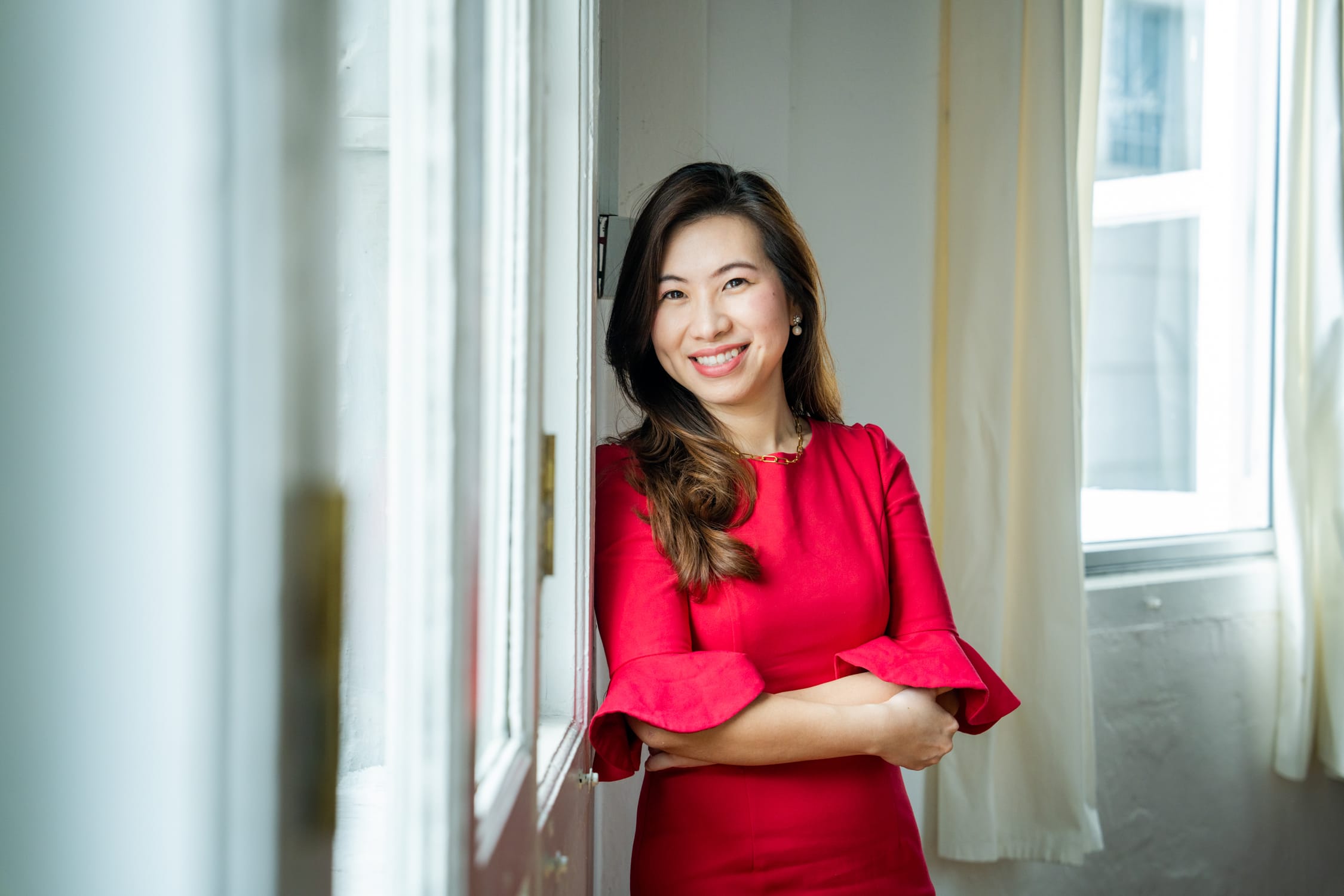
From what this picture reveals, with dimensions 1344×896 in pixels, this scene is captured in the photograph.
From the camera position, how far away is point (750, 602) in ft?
3.47

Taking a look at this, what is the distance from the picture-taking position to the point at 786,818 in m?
1.04

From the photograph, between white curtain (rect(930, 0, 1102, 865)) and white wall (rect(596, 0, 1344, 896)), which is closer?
white wall (rect(596, 0, 1344, 896))

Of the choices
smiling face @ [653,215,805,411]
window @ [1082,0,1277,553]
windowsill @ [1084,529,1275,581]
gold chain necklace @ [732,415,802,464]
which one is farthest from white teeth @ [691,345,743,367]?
window @ [1082,0,1277,553]

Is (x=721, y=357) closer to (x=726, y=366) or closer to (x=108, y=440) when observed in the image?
(x=726, y=366)

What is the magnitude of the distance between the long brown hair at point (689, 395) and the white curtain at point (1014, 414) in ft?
2.47

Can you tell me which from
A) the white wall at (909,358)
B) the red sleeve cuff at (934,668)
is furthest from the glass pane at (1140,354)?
the red sleeve cuff at (934,668)

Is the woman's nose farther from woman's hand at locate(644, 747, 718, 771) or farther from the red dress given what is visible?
woman's hand at locate(644, 747, 718, 771)

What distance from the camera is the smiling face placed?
3.71 ft

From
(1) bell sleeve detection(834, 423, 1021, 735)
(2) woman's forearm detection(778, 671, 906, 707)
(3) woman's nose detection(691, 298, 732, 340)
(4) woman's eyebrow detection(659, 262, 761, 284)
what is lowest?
(2) woman's forearm detection(778, 671, 906, 707)

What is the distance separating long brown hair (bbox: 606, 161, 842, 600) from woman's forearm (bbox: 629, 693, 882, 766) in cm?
14

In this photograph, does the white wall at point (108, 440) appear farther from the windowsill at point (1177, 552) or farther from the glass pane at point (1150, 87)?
the glass pane at point (1150, 87)

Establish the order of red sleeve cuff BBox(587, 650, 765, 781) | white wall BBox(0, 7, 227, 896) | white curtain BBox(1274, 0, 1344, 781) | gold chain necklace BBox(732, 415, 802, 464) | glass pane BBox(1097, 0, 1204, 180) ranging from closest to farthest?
white wall BBox(0, 7, 227, 896), red sleeve cuff BBox(587, 650, 765, 781), gold chain necklace BBox(732, 415, 802, 464), white curtain BBox(1274, 0, 1344, 781), glass pane BBox(1097, 0, 1204, 180)

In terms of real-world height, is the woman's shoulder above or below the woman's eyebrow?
below

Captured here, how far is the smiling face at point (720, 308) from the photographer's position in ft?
3.71
